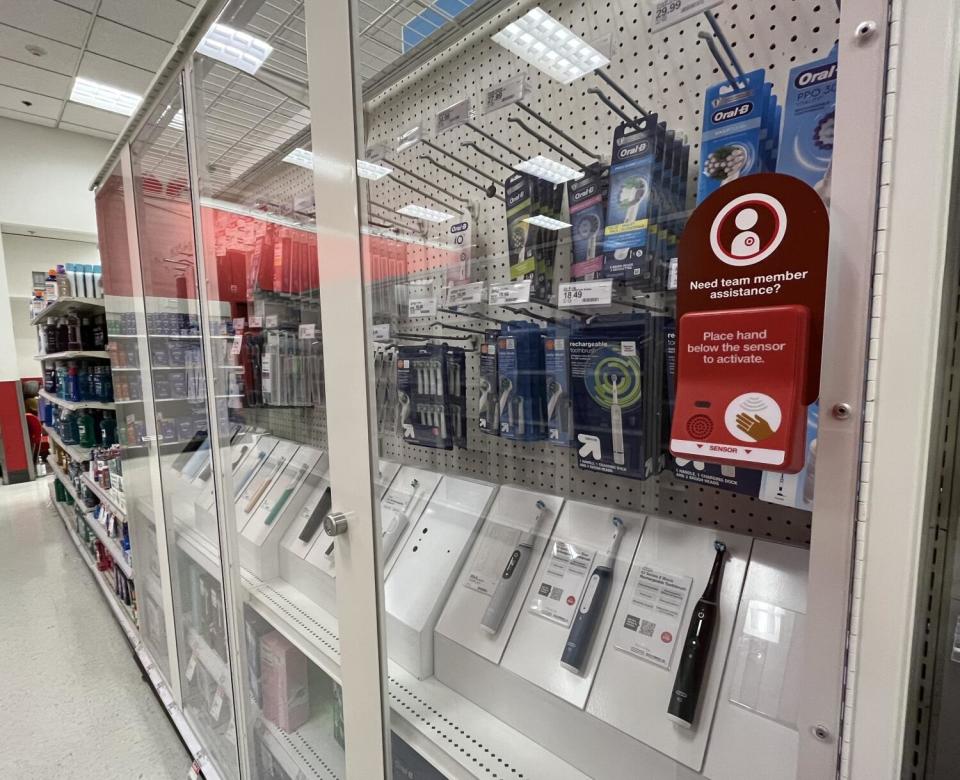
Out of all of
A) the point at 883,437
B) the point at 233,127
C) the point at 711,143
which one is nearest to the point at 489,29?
the point at 711,143

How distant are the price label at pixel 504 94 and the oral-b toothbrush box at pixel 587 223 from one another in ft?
0.72

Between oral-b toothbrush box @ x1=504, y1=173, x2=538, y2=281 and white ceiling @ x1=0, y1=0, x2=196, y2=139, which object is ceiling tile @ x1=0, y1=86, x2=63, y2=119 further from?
oral-b toothbrush box @ x1=504, y1=173, x2=538, y2=281

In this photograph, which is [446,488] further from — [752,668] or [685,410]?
[685,410]

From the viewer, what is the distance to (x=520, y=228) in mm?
1014

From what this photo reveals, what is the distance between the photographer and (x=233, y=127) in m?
1.47

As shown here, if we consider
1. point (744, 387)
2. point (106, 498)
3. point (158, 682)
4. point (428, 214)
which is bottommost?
point (158, 682)

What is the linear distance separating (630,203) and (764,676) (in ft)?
2.43

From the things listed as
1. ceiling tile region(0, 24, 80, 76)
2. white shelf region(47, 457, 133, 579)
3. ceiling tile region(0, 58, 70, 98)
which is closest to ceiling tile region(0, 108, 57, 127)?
ceiling tile region(0, 58, 70, 98)

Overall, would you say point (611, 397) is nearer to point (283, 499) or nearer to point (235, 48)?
point (283, 499)

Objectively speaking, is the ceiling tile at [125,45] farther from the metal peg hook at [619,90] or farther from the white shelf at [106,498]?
the metal peg hook at [619,90]

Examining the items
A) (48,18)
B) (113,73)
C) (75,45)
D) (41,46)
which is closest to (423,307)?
(48,18)

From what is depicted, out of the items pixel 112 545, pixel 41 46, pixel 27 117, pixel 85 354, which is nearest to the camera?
pixel 112 545

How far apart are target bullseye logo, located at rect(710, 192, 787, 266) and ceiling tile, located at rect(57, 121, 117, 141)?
7940 mm

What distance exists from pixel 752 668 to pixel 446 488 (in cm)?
70
